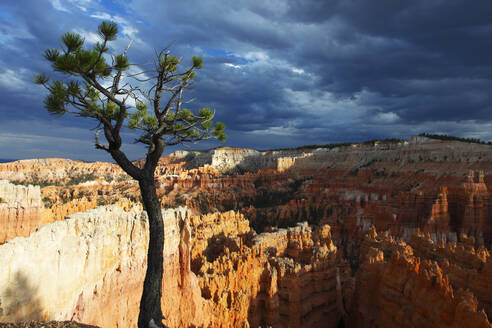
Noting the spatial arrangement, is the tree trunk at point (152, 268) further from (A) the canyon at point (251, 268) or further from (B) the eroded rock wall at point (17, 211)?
(B) the eroded rock wall at point (17, 211)

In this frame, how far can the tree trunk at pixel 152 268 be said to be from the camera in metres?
6.71

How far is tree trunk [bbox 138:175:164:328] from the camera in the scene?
6709 mm

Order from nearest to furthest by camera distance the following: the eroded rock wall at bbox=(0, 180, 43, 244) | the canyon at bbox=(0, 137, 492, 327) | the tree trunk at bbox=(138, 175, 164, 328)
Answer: the tree trunk at bbox=(138, 175, 164, 328) → the canyon at bbox=(0, 137, 492, 327) → the eroded rock wall at bbox=(0, 180, 43, 244)

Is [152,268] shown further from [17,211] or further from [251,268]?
[17,211]

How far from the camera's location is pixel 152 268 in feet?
22.8

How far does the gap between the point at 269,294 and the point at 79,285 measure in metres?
12.0

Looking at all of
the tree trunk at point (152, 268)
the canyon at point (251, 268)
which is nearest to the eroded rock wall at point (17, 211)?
the canyon at point (251, 268)

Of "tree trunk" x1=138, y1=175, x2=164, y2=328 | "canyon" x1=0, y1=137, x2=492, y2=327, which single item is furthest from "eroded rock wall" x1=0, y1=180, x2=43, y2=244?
"tree trunk" x1=138, y1=175, x2=164, y2=328

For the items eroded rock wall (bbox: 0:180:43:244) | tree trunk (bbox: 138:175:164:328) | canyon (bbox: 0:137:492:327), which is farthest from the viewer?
eroded rock wall (bbox: 0:180:43:244)

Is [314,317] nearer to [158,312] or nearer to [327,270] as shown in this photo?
[327,270]

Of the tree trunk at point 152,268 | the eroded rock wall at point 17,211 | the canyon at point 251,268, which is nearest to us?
the tree trunk at point 152,268

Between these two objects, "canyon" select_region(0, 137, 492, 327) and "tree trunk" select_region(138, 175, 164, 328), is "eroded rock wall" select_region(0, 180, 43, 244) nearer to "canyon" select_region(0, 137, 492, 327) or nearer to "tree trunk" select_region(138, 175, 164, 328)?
"canyon" select_region(0, 137, 492, 327)

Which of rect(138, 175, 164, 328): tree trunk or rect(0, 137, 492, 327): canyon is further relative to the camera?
rect(0, 137, 492, 327): canyon

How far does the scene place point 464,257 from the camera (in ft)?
65.4
